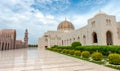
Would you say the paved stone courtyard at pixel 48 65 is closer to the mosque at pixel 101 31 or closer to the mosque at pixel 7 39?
the mosque at pixel 101 31

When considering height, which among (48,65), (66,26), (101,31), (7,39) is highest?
(66,26)

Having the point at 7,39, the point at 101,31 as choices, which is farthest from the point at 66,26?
the point at 101,31

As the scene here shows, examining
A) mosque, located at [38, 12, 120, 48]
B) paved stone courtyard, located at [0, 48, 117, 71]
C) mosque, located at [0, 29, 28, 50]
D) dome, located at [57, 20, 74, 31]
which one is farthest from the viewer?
dome, located at [57, 20, 74, 31]

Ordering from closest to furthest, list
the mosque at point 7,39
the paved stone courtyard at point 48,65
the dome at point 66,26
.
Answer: the paved stone courtyard at point 48,65 → the mosque at point 7,39 → the dome at point 66,26

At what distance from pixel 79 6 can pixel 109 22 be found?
32.7 feet

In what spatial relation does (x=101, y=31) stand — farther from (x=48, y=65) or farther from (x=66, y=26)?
(x=66, y=26)

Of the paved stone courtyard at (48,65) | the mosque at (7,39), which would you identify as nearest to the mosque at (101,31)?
the paved stone courtyard at (48,65)

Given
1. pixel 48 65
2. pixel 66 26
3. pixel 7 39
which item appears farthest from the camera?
pixel 66 26

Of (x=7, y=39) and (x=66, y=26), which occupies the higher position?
(x=66, y=26)

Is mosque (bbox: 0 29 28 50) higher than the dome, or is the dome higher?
the dome

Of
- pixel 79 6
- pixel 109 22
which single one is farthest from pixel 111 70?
→ pixel 109 22

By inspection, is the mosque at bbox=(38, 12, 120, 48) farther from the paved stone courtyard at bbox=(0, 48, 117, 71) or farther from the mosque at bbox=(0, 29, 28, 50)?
the mosque at bbox=(0, 29, 28, 50)

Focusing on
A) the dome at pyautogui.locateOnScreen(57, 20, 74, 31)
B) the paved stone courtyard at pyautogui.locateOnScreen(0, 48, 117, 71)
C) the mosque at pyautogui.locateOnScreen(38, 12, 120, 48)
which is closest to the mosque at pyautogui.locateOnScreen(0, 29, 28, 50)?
the dome at pyautogui.locateOnScreen(57, 20, 74, 31)

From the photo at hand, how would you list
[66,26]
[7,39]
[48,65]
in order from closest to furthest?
1. [48,65]
2. [7,39]
3. [66,26]
